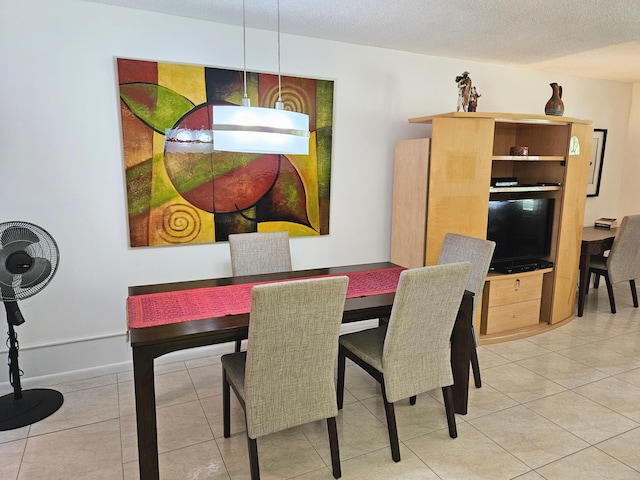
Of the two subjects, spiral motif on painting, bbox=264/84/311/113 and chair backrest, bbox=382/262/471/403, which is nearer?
chair backrest, bbox=382/262/471/403

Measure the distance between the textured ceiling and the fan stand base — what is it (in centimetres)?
244

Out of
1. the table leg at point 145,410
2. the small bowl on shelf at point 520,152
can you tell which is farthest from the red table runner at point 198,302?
the small bowl on shelf at point 520,152

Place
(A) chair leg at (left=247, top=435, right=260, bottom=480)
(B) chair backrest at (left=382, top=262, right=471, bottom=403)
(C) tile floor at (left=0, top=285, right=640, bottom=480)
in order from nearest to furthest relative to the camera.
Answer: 1. (A) chair leg at (left=247, top=435, right=260, bottom=480)
2. (B) chair backrest at (left=382, top=262, right=471, bottom=403)
3. (C) tile floor at (left=0, top=285, right=640, bottom=480)

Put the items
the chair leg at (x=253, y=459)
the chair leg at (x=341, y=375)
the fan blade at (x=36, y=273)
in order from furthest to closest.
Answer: the chair leg at (x=341, y=375), the fan blade at (x=36, y=273), the chair leg at (x=253, y=459)

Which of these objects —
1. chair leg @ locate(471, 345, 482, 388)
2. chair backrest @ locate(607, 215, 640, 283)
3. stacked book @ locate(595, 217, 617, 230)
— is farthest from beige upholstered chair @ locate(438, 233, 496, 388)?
stacked book @ locate(595, 217, 617, 230)

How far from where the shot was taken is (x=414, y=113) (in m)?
3.70

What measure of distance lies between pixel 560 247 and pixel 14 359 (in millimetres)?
4145

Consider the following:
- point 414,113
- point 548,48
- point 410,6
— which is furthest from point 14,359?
point 548,48

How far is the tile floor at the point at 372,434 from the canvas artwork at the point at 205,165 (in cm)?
111

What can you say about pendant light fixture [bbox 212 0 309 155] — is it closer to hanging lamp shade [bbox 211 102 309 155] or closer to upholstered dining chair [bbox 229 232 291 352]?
hanging lamp shade [bbox 211 102 309 155]

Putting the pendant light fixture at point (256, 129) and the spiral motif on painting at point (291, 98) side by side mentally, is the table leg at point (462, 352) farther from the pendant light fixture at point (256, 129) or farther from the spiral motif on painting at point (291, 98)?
the spiral motif on painting at point (291, 98)

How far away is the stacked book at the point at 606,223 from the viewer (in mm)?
4738

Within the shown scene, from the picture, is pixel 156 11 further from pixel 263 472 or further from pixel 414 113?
pixel 263 472

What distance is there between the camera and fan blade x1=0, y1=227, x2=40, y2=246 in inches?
88.9
